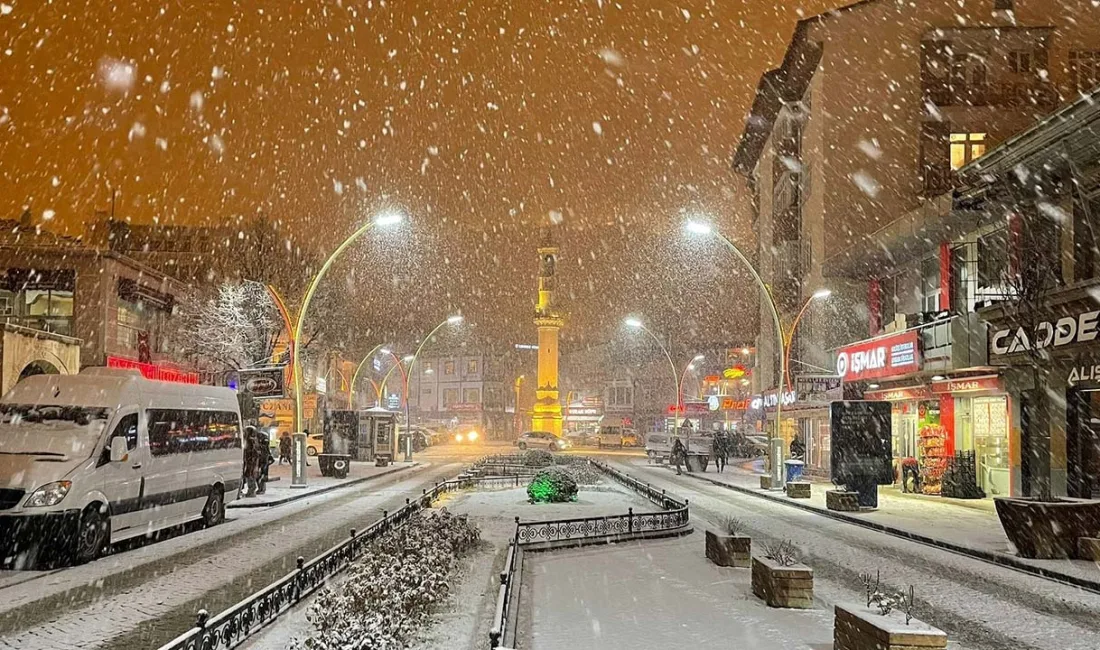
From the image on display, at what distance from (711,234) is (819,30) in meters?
20.9

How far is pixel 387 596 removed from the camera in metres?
8.97

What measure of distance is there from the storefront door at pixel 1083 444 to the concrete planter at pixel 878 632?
54.3 feet

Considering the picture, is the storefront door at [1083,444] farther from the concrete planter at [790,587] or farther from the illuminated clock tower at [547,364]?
the illuminated clock tower at [547,364]

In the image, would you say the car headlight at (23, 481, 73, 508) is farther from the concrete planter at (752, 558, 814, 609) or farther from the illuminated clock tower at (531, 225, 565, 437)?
the illuminated clock tower at (531, 225, 565, 437)

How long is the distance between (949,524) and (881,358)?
39.4 ft

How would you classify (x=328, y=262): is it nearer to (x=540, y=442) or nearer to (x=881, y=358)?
(x=881, y=358)

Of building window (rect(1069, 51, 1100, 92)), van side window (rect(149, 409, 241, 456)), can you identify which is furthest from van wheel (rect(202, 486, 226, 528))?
building window (rect(1069, 51, 1100, 92))

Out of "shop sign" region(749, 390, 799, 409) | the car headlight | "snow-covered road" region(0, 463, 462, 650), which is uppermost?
"shop sign" region(749, 390, 799, 409)

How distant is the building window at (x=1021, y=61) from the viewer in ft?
131

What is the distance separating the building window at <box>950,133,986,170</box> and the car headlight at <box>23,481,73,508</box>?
36372 millimetres

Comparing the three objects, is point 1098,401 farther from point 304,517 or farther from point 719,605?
point 304,517

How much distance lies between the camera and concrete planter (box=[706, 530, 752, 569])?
46.4 ft

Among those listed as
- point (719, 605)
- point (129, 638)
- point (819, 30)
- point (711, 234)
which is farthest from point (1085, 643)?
point (819, 30)

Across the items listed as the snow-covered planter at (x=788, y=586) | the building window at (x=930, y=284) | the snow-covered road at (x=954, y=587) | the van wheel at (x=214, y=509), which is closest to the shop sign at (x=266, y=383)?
the van wheel at (x=214, y=509)
